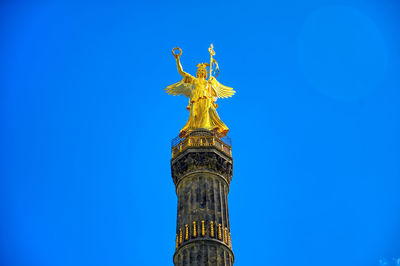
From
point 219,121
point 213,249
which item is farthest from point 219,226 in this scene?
point 219,121

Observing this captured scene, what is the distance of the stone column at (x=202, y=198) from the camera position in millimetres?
36812

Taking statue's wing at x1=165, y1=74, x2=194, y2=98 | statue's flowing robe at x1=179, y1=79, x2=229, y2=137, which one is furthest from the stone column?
statue's wing at x1=165, y1=74, x2=194, y2=98

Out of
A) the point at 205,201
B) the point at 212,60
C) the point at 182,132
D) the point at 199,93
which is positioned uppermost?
the point at 212,60

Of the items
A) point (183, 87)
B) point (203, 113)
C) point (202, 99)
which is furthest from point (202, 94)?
point (183, 87)

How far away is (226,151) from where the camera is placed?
43.4 meters

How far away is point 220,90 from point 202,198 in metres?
11.9

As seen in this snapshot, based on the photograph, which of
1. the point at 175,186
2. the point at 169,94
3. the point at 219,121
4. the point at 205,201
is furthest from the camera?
the point at 169,94

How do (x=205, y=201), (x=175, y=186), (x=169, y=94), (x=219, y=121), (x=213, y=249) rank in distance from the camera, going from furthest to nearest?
(x=169, y=94) < (x=219, y=121) < (x=175, y=186) < (x=205, y=201) < (x=213, y=249)

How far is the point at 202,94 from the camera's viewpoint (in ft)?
152

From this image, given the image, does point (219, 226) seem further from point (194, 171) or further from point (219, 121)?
point (219, 121)

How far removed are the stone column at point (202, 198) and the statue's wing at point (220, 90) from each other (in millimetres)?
5461

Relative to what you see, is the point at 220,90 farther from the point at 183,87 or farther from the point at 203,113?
the point at 203,113

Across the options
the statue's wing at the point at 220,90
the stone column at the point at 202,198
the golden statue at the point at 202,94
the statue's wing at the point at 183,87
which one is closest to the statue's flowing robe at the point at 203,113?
the golden statue at the point at 202,94

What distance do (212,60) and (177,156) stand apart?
10.1 m
